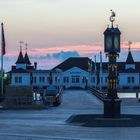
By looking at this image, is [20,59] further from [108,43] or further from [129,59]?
[108,43]

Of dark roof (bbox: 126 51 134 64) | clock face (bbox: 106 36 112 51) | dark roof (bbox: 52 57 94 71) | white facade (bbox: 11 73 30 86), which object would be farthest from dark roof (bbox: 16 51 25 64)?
clock face (bbox: 106 36 112 51)

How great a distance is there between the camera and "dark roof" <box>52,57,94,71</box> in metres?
169

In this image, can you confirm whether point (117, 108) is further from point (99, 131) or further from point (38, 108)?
point (38, 108)

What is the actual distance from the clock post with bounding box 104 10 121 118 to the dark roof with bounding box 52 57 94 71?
138 m

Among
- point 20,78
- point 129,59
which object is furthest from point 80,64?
point 20,78

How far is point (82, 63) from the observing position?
17162cm

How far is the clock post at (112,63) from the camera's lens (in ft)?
90.3

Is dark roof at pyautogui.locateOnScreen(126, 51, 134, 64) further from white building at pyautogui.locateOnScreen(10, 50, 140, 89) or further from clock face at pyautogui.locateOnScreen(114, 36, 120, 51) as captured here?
clock face at pyautogui.locateOnScreen(114, 36, 120, 51)

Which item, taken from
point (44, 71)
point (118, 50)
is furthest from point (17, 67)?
point (118, 50)

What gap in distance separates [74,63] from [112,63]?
14445 centimetres

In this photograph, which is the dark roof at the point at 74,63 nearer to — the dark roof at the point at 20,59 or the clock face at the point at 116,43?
the dark roof at the point at 20,59

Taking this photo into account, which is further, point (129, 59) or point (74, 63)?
point (74, 63)

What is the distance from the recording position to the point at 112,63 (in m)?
27.9

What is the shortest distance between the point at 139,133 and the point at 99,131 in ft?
5.17
